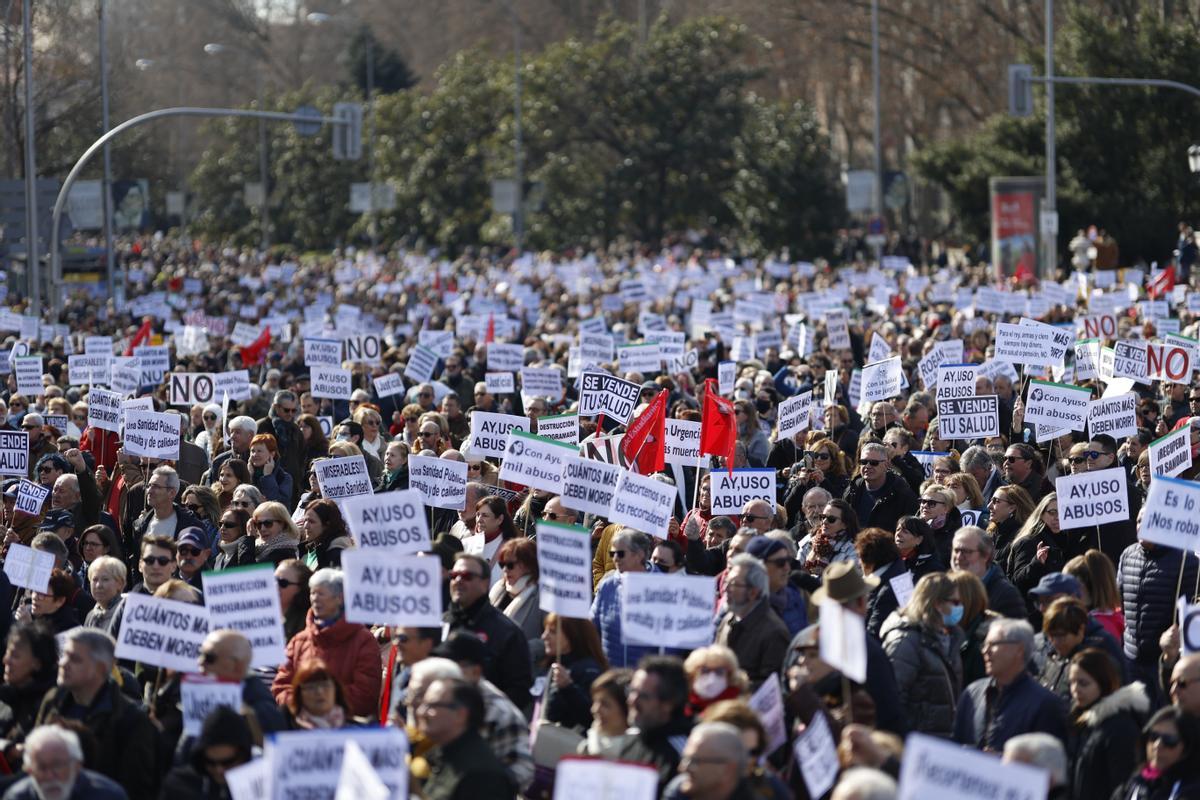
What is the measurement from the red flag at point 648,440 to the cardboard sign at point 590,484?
253 centimetres

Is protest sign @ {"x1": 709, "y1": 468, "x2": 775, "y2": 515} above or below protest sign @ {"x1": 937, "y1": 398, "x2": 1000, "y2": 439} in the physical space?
below

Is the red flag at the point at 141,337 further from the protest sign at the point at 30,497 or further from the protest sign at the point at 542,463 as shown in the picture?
the protest sign at the point at 542,463

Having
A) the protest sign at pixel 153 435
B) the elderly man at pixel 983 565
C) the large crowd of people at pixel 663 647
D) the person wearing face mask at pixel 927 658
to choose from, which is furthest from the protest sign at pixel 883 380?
the person wearing face mask at pixel 927 658

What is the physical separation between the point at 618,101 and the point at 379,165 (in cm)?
1147

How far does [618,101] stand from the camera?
188 ft

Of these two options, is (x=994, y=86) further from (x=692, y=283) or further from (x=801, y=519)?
(x=801, y=519)

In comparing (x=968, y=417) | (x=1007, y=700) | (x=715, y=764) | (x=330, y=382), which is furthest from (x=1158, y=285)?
(x=715, y=764)

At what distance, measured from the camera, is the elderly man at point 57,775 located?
21.4ft

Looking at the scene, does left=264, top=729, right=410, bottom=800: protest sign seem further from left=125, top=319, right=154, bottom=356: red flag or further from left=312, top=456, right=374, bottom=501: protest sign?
left=125, top=319, right=154, bottom=356: red flag

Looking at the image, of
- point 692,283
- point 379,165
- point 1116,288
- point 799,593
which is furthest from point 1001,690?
point 379,165

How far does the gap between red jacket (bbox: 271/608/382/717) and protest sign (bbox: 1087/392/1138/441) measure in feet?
23.1

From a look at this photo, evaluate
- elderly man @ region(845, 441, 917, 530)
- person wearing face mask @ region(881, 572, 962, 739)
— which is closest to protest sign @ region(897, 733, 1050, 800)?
person wearing face mask @ region(881, 572, 962, 739)

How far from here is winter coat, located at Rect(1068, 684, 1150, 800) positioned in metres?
7.35

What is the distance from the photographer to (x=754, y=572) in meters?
8.53
